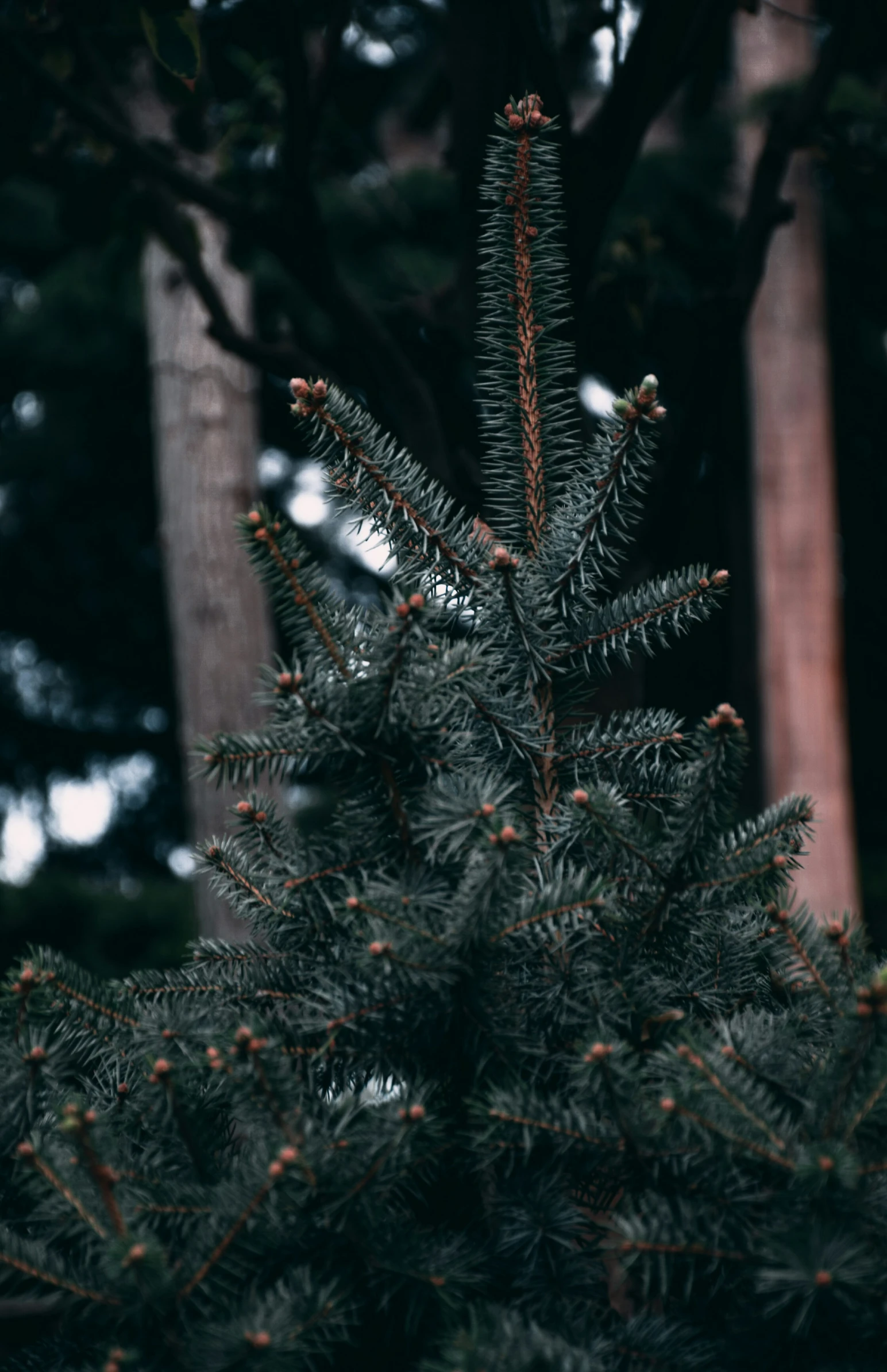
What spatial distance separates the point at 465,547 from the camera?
129 centimetres

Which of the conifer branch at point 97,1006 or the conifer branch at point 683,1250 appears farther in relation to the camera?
the conifer branch at point 97,1006

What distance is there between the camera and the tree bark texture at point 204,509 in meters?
5.27

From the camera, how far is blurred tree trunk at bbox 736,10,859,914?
6.31 m

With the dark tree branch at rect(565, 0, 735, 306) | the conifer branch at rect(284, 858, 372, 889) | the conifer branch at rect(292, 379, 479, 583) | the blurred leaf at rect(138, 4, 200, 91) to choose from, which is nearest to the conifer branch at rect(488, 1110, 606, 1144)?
the conifer branch at rect(284, 858, 372, 889)

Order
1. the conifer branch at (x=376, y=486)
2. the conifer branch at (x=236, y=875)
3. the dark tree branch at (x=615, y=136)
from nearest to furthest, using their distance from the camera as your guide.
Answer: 1. the conifer branch at (x=376, y=486)
2. the conifer branch at (x=236, y=875)
3. the dark tree branch at (x=615, y=136)

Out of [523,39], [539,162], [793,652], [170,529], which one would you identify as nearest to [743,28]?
[793,652]

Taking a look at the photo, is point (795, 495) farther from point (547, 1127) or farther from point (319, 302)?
point (547, 1127)

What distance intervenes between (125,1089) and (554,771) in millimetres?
584

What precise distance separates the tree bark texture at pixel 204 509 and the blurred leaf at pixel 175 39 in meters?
2.72

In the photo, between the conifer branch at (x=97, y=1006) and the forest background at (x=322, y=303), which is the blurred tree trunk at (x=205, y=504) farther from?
the conifer branch at (x=97, y=1006)

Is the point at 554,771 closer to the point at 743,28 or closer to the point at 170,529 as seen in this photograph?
the point at 170,529

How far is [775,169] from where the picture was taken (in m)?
2.73

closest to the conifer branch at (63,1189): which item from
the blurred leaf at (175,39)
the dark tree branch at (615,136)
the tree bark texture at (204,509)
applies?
the dark tree branch at (615,136)

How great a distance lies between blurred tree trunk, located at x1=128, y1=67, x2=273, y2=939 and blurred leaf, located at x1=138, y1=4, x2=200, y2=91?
9.17ft
